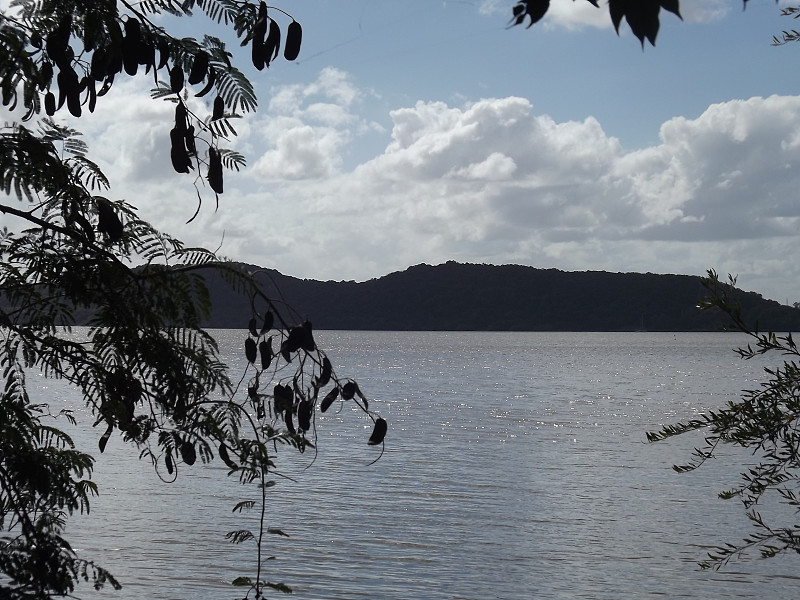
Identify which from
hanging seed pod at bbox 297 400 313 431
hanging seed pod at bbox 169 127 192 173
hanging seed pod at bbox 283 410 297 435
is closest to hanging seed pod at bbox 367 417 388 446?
hanging seed pod at bbox 297 400 313 431

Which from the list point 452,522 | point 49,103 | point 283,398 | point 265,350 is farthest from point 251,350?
point 452,522

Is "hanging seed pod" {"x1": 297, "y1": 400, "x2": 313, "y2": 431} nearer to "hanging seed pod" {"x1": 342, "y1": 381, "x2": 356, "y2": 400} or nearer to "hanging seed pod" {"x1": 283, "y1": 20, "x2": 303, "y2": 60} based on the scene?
"hanging seed pod" {"x1": 342, "y1": 381, "x2": 356, "y2": 400}

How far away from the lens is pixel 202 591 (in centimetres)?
1841

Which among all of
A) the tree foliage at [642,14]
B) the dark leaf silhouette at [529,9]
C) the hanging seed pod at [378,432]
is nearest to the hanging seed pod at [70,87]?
the hanging seed pod at [378,432]

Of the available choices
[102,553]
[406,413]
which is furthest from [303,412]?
[406,413]

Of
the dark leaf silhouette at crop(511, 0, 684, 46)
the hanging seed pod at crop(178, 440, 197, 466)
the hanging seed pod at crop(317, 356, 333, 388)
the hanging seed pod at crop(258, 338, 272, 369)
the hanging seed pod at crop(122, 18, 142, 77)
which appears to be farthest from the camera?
the hanging seed pod at crop(178, 440, 197, 466)

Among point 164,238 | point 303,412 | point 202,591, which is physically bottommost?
point 202,591

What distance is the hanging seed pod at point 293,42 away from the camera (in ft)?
9.98

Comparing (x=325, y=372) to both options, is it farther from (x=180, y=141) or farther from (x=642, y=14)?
(x=642, y=14)

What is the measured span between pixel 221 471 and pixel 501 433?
18451 millimetres

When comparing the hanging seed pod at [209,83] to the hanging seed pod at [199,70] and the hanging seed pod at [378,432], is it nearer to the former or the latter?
the hanging seed pod at [199,70]

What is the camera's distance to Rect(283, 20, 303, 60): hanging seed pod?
9.98 ft

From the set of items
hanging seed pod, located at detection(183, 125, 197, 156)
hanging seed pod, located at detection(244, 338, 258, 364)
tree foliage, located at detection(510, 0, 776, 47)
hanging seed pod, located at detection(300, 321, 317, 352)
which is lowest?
hanging seed pod, located at detection(244, 338, 258, 364)

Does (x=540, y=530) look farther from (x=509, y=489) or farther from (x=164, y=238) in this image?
(x=164, y=238)
